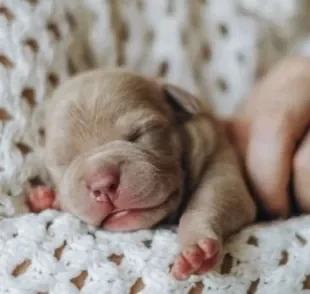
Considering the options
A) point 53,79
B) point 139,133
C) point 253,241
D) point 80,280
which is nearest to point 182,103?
point 139,133

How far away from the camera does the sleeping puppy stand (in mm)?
1075

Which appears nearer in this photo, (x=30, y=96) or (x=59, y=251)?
(x=59, y=251)

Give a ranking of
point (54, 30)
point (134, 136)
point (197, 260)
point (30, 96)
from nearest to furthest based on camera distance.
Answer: point (197, 260) < point (134, 136) < point (30, 96) < point (54, 30)

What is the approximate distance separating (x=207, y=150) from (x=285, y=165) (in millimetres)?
164

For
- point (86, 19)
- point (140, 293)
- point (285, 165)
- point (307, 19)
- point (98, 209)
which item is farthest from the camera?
point (307, 19)

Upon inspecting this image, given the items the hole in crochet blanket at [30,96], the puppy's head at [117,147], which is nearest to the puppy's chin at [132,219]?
the puppy's head at [117,147]

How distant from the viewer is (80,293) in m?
0.94

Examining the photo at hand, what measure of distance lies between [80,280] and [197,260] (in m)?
0.19

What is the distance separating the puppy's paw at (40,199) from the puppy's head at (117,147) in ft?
0.08

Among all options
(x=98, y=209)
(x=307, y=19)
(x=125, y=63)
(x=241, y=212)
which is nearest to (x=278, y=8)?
(x=307, y=19)

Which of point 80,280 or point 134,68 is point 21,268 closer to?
point 80,280

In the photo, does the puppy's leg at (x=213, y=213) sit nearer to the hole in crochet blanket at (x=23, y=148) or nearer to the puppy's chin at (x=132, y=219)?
the puppy's chin at (x=132, y=219)

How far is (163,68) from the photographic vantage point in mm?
1704

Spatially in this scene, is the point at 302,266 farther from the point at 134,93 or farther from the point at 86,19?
the point at 86,19
